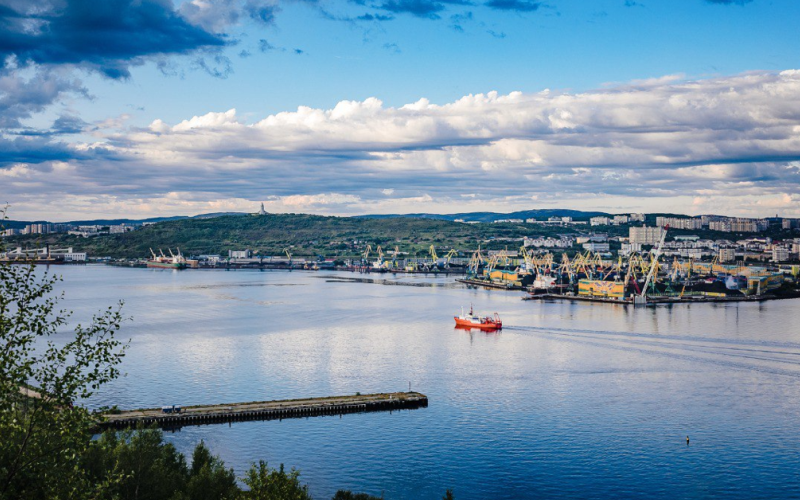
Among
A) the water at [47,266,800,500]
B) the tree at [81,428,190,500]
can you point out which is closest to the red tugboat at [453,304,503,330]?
the water at [47,266,800,500]

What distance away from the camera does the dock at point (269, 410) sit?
19578 mm

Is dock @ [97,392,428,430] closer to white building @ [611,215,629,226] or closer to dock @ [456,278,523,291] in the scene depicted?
dock @ [456,278,523,291]

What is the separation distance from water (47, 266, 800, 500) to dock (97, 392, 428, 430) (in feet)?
1.56

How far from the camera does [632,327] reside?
40750 millimetres

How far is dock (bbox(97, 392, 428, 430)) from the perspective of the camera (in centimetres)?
1958

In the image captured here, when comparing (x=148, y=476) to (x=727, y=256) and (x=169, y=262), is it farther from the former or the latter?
(x=169, y=262)

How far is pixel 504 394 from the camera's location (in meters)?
24.0

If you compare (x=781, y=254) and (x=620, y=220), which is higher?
(x=620, y=220)

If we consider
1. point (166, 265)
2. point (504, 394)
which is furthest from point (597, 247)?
point (504, 394)

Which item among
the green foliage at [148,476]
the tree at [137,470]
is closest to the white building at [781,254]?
the green foliage at [148,476]

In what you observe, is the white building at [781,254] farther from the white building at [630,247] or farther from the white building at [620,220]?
the white building at [620,220]

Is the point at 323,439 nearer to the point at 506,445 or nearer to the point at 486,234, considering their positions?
the point at 506,445

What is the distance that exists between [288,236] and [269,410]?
405ft

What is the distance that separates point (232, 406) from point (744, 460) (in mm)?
13810
